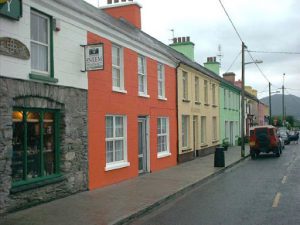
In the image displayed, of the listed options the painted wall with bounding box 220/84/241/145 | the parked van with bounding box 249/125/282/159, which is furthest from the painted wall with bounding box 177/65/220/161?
the parked van with bounding box 249/125/282/159

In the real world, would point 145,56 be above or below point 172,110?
above

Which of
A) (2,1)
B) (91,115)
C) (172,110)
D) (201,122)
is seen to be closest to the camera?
(2,1)

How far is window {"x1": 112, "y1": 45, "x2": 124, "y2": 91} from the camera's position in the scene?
15.5 metres

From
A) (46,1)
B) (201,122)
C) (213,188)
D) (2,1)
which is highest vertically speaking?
(46,1)

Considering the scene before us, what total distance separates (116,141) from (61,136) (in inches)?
155

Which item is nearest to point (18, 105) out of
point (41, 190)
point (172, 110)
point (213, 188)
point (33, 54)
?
point (33, 54)

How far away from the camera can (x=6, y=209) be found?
942cm

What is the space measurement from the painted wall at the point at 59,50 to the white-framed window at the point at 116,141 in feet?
8.04

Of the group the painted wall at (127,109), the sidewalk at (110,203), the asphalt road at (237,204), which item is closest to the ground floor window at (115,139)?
the painted wall at (127,109)

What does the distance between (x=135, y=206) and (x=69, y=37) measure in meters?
5.04

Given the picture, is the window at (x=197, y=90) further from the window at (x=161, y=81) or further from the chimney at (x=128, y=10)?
the window at (x=161, y=81)

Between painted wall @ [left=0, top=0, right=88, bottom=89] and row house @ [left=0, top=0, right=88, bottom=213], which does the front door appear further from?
painted wall @ [left=0, top=0, right=88, bottom=89]

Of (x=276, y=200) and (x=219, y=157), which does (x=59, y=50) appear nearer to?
(x=276, y=200)

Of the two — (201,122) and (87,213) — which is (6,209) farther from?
(201,122)
